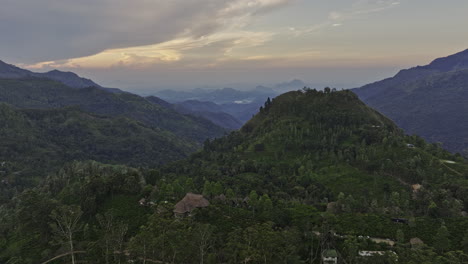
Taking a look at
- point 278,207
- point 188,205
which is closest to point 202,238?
point 188,205

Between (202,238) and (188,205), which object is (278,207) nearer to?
(188,205)

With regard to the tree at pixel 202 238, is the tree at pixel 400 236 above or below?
below

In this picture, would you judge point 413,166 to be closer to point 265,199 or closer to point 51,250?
point 265,199

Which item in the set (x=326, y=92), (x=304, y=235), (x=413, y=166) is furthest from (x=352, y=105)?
(x=304, y=235)

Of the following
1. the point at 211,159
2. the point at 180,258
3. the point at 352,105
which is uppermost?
the point at 352,105

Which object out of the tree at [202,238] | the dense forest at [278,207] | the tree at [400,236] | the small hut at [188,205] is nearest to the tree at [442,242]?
the dense forest at [278,207]

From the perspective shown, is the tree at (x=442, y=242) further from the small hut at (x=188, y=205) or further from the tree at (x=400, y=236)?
the small hut at (x=188, y=205)
